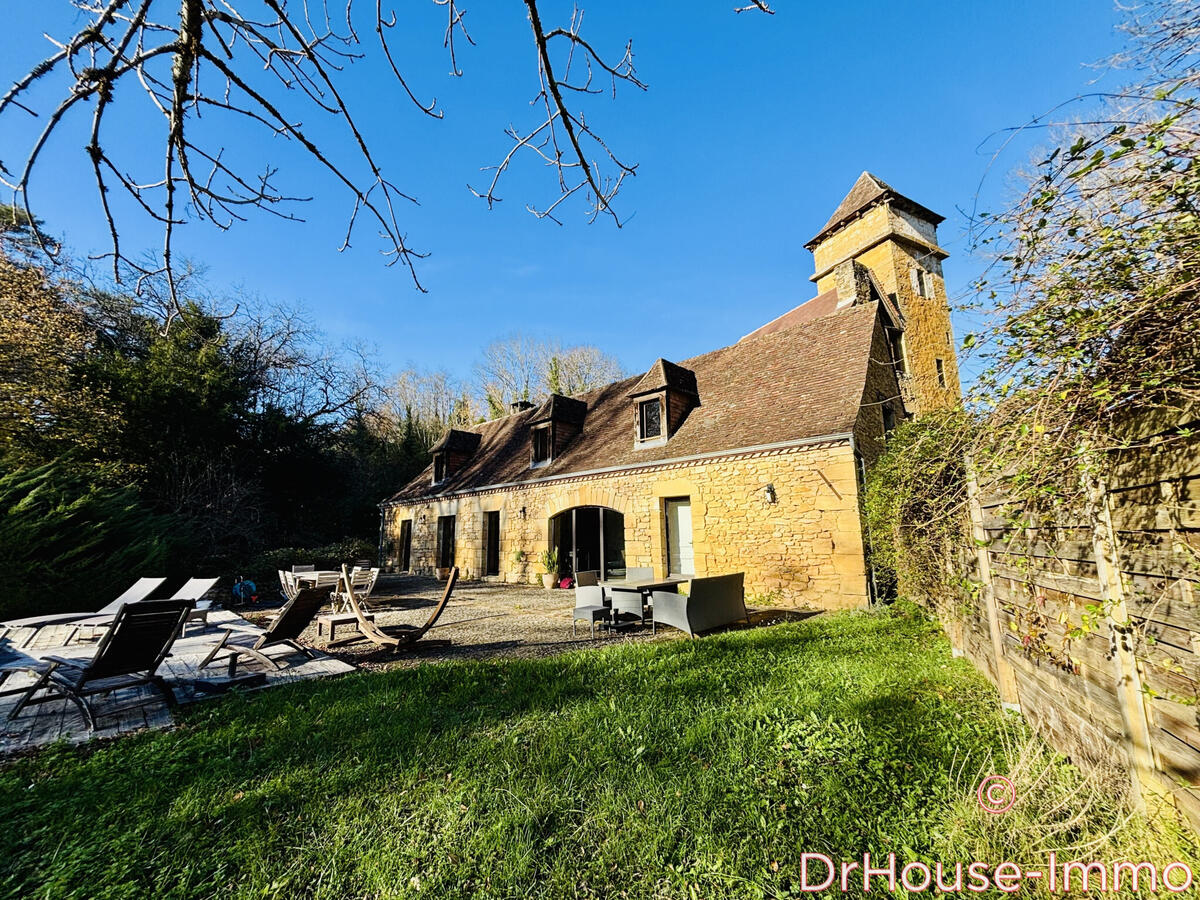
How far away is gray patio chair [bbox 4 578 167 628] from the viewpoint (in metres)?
5.88

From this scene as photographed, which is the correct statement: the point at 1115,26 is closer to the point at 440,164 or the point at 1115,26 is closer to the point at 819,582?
the point at 440,164

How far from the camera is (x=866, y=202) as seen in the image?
16.3 m

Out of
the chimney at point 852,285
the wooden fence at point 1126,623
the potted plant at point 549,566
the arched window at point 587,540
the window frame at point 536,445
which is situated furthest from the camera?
the window frame at point 536,445

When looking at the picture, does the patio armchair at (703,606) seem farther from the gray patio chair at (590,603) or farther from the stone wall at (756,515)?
the stone wall at (756,515)

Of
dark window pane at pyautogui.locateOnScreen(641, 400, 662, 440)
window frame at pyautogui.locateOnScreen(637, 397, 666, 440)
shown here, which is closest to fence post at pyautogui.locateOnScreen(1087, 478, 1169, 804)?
window frame at pyautogui.locateOnScreen(637, 397, 666, 440)

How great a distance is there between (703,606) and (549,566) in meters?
7.22

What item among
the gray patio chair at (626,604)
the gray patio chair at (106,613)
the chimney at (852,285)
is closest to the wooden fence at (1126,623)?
the gray patio chair at (626,604)

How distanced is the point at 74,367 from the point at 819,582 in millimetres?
18085

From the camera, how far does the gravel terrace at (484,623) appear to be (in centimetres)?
634

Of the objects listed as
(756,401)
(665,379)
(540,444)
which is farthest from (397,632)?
→ (540,444)

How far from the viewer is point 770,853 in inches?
92.0

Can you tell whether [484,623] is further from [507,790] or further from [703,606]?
[507,790]

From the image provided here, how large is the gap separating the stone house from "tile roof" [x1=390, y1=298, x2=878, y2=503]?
0.05m

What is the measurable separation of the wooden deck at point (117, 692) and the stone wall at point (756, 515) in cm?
733
